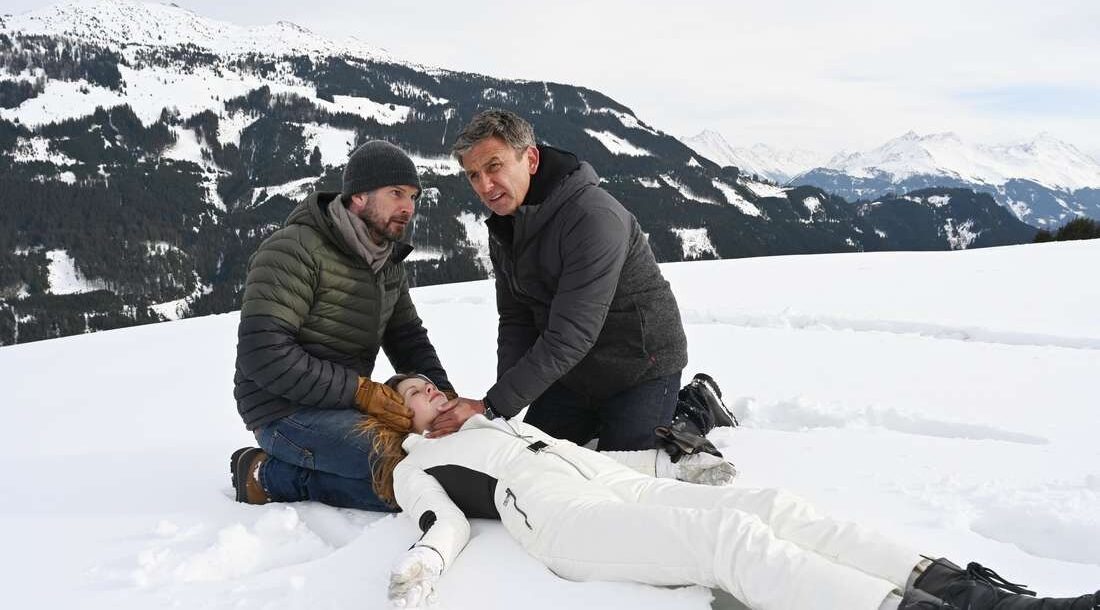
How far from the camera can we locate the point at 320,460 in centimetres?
389

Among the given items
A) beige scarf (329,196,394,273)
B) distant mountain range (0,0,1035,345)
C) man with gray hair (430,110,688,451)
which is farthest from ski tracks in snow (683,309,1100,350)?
distant mountain range (0,0,1035,345)

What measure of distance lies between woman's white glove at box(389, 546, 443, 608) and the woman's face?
1297mm

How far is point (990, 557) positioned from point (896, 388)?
327 centimetres

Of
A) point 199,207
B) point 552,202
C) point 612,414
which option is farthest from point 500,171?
point 199,207

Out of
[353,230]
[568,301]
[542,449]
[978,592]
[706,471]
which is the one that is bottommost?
[706,471]

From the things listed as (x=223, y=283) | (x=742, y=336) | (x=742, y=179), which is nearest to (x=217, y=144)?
(x=223, y=283)

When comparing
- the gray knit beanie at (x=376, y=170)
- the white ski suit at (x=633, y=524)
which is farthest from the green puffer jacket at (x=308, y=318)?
the white ski suit at (x=633, y=524)

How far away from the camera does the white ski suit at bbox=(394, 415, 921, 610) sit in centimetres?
217

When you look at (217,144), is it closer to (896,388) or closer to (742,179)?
(742,179)

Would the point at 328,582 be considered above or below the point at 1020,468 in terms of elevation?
below

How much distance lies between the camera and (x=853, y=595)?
2.01 metres

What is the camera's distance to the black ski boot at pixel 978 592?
1.92 metres

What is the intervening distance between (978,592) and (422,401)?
9.20 feet

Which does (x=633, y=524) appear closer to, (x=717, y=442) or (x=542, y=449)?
(x=542, y=449)
